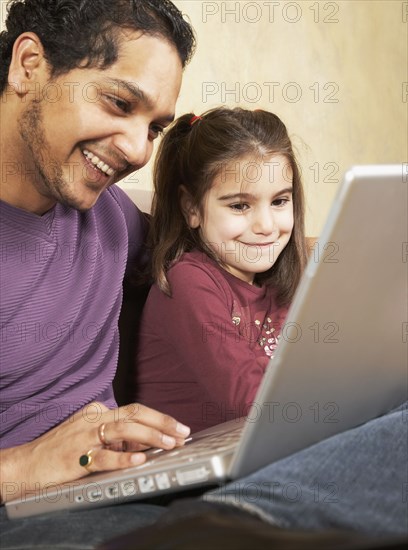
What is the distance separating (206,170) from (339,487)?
2.79 ft

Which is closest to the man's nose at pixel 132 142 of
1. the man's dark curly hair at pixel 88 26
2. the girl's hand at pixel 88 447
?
the man's dark curly hair at pixel 88 26

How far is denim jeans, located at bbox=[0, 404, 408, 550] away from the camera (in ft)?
2.52

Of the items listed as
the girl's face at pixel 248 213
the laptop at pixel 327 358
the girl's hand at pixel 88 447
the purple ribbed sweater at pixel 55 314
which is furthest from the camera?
the girl's face at pixel 248 213

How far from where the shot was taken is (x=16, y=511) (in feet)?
3.28

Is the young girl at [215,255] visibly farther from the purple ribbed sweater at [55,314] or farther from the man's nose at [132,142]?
the man's nose at [132,142]

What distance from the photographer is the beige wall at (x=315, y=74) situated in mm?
2404

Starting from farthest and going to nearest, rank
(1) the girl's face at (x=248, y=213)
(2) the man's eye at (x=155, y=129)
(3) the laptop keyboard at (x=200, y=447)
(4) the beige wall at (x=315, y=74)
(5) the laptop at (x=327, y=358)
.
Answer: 1. (4) the beige wall at (x=315, y=74)
2. (1) the girl's face at (x=248, y=213)
3. (2) the man's eye at (x=155, y=129)
4. (3) the laptop keyboard at (x=200, y=447)
5. (5) the laptop at (x=327, y=358)

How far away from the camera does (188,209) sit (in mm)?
1607

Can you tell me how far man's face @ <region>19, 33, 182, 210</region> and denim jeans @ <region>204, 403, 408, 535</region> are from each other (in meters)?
0.61

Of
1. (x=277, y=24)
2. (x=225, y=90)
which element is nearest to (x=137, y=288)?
(x=225, y=90)

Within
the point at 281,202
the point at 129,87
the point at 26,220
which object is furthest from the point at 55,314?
the point at 281,202

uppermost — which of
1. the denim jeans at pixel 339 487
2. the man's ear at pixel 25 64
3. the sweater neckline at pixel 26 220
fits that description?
the man's ear at pixel 25 64

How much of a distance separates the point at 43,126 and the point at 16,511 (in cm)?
59

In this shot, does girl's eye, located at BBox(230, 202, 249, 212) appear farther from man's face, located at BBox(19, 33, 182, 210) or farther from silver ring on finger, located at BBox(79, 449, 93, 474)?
silver ring on finger, located at BBox(79, 449, 93, 474)
